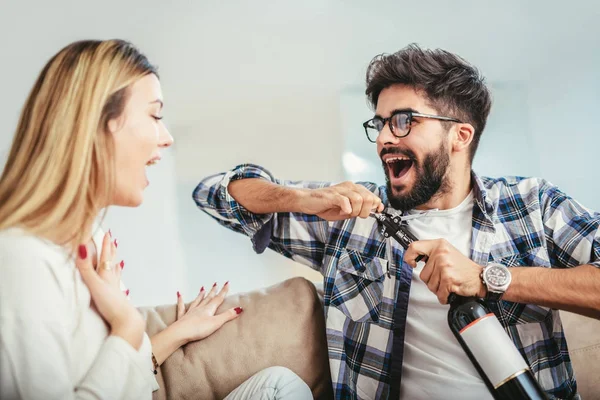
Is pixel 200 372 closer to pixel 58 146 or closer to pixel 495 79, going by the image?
pixel 58 146

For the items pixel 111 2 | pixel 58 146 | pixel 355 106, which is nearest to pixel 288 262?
pixel 355 106

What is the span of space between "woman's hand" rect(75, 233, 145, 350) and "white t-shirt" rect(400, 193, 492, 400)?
31.3 inches

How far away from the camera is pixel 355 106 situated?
2.45 metres

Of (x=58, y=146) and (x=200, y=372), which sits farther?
(x=200, y=372)

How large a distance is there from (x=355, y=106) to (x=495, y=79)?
637 mm

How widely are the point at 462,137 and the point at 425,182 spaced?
0.23 metres

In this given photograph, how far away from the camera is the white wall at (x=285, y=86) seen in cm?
228

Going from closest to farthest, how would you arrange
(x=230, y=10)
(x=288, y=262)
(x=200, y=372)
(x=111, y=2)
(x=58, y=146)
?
(x=58, y=146)
(x=200, y=372)
(x=111, y=2)
(x=230, y=10)
(x=288, y=262)

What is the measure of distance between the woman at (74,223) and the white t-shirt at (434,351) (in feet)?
2.50

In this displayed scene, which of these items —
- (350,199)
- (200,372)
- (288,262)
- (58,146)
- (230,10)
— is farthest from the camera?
(288,262)

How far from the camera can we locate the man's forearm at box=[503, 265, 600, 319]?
1.35 meters

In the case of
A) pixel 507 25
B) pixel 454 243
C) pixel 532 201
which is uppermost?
Result: pixel 507 25

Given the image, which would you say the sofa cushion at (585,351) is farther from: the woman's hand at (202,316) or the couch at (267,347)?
the woman's hand at (202,316)

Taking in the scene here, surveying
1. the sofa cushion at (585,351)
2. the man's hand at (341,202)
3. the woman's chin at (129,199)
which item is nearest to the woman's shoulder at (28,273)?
the woman's chin at (129,199)
